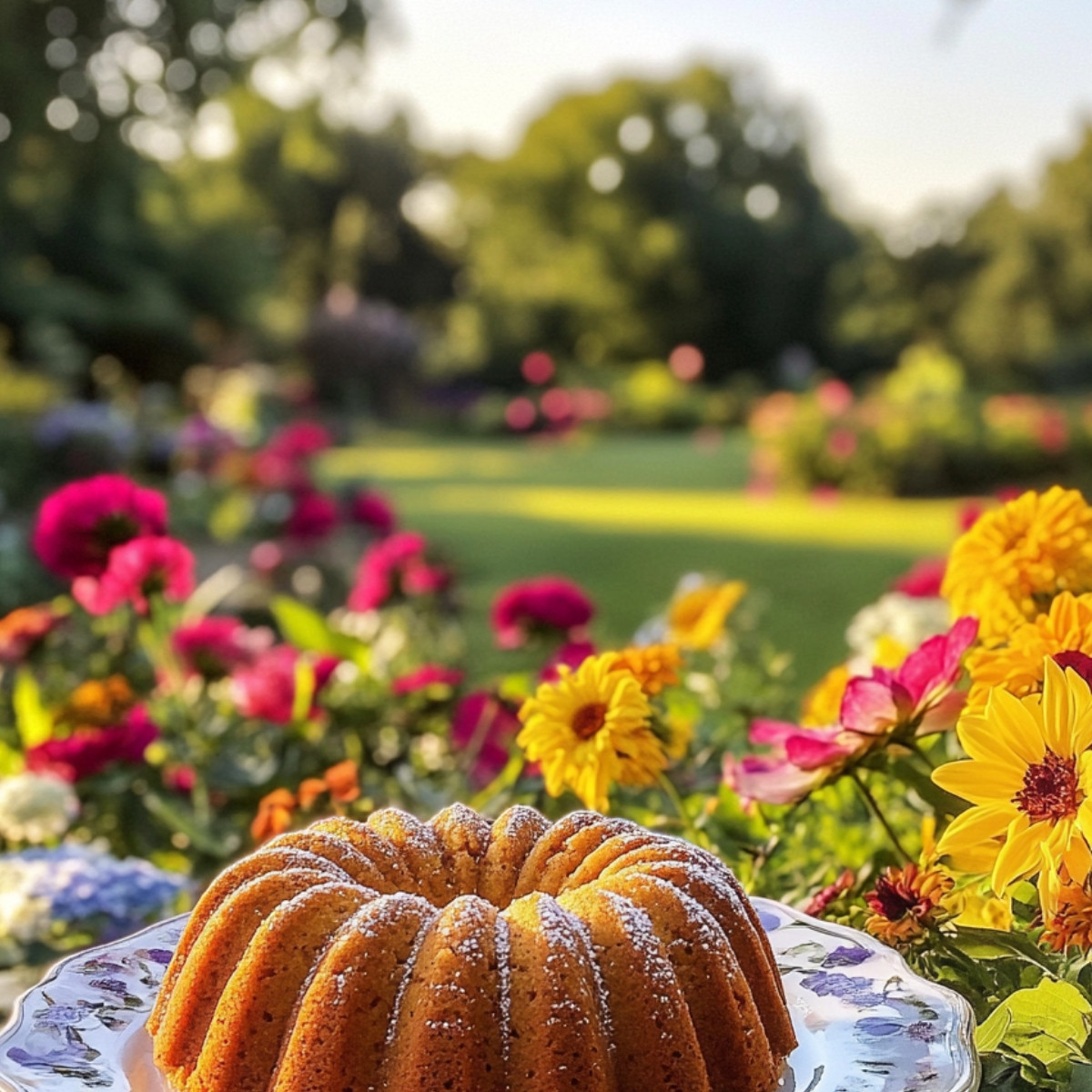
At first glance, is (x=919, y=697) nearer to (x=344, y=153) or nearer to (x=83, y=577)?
(x=83, y=577)

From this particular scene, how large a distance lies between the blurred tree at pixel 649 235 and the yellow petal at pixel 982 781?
38871mm

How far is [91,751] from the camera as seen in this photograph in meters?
2.30

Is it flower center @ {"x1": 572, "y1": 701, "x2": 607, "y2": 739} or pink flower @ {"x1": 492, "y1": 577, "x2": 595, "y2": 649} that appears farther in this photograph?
pink flower @ {"x1": 492, "y1": 577, "x2": 595, "y2": 649}

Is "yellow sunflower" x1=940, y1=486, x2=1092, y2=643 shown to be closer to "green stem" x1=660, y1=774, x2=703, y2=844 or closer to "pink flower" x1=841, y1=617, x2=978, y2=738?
"pink flower" x1=841, y1=617, x2=978, y2=738

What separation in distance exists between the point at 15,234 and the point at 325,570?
1582 centimetres

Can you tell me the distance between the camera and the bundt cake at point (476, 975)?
1091mm

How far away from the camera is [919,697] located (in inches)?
55.4

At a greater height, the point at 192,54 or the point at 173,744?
the point at 192,54

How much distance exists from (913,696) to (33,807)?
1.38 m

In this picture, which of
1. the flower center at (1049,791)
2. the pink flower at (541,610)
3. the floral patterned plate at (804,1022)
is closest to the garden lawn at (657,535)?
the pink flower at (541,610)

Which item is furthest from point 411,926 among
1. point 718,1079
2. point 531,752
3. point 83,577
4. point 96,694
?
point 83,577

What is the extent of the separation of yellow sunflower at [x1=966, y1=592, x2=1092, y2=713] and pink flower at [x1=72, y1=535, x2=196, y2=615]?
178 centimetres

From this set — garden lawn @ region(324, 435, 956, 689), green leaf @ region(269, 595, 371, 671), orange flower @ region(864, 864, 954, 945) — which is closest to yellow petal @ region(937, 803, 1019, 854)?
orange flower @ region(864, 864, 954, 945)

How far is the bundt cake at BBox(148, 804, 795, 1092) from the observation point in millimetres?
1091
